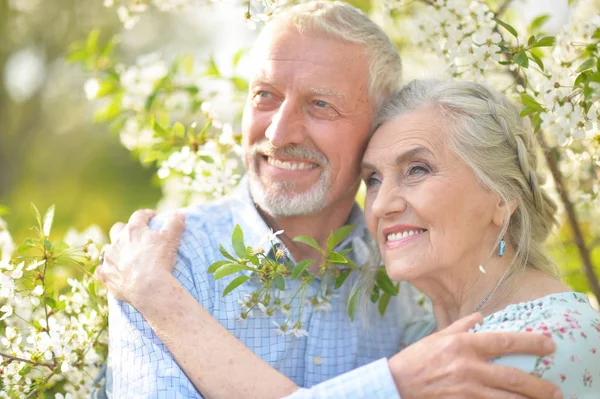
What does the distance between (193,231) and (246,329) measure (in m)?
0.44

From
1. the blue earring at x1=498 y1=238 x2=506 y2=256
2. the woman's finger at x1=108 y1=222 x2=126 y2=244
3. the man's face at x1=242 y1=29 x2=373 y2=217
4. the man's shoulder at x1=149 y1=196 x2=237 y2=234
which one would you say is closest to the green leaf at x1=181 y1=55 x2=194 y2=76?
the man's face at x1=242 y1=29 x2=373 y2=217

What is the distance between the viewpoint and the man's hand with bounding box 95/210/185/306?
2412 millimetres

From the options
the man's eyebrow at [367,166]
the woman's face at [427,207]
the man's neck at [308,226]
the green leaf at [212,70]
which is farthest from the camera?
the green leaf at [212,70]

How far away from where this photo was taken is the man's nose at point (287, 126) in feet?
9.31

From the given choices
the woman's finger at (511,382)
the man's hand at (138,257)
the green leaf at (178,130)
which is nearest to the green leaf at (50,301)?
the man's hand at (138,257)

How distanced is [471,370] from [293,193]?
1162 millimetres

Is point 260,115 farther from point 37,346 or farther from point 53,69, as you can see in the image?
point 53,69

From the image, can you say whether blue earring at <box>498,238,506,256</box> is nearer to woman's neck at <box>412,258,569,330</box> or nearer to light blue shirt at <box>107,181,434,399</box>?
woman's neck at <box>412,258,569,330</box>

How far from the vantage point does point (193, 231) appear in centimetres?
279

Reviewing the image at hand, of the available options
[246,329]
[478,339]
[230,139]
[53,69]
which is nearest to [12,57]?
[53,69]

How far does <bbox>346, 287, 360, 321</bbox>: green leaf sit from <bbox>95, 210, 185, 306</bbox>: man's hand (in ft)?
2.36

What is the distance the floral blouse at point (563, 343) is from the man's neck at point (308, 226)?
0.98m

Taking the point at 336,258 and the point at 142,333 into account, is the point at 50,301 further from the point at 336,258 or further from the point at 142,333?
the point at 336,258

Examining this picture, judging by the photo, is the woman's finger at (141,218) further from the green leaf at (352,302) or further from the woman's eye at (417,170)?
the woman's eye at (417,170)
